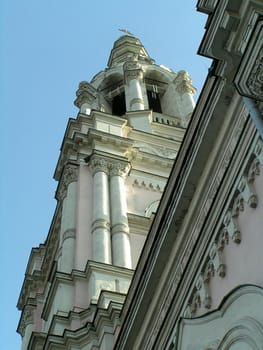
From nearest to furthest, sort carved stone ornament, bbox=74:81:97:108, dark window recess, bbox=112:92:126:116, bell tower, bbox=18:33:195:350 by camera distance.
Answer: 1. bell tower, bbox=18:33:195:350
2. carved stone ornament, bbox=74:81:97:108
3. dark window recess, bbox=112:92:126:116

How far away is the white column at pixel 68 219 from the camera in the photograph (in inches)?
702

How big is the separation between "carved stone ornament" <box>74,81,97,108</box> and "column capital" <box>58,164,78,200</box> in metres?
7.15

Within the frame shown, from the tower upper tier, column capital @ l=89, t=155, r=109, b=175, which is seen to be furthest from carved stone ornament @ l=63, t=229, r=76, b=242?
the tower upper tier

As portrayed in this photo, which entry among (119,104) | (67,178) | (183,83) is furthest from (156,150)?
(119,104)

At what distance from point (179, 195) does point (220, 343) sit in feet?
7.96

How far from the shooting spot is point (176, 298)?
988 cm

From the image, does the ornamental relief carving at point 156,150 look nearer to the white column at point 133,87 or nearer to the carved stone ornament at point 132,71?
the white column at point 133,87

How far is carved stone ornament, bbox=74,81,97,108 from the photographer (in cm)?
2870

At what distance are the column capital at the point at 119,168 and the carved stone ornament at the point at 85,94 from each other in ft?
25.6

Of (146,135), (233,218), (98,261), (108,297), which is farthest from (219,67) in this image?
(146,135)

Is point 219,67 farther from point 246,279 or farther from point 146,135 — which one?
point 146,135

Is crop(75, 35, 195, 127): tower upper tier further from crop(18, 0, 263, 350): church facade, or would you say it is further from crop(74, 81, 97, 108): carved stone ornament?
crop(18, 0, 263, 350): church facade

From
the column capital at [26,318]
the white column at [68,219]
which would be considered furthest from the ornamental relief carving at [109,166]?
the column capital at [26,318]

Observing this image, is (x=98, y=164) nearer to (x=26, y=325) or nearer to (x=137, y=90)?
(x=26, y=325)
